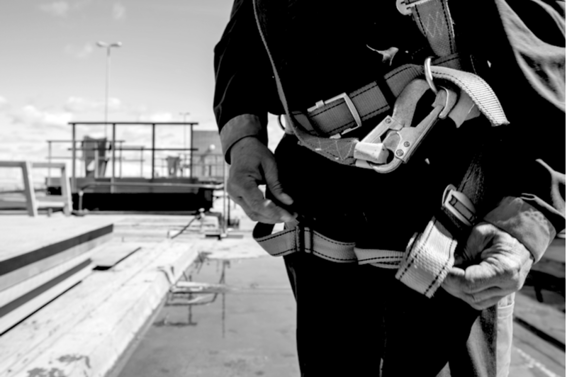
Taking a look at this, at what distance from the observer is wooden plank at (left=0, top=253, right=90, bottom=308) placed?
93.2 inches

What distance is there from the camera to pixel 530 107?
951 millimetres

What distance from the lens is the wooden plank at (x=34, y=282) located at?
7.77ft

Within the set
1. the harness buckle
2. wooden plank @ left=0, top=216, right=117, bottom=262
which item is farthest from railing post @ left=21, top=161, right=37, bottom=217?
the harness buckle

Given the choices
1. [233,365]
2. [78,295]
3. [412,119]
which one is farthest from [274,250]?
[78,295]

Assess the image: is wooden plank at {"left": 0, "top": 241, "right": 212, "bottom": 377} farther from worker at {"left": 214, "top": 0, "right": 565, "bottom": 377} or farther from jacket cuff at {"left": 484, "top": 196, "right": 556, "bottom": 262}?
jacket cuff at {"left": 484, "top": 196, "right": 556, "bottom": 262}

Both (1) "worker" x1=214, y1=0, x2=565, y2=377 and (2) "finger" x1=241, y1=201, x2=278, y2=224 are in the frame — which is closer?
(1) "worker" x1=214, y1=0, x2=565, y2=377

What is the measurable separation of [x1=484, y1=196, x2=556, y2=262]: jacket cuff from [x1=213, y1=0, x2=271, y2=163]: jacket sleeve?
667 mm

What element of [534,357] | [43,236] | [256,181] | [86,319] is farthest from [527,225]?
[43,236]

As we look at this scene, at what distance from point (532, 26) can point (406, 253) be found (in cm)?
59

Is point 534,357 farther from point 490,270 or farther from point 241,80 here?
point 241,80

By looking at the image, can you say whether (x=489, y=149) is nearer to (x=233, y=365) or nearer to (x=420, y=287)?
(x=420, y=287)

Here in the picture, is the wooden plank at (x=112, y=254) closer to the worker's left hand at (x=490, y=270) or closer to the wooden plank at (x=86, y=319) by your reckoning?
the wooden plank at (x=86, y=319)

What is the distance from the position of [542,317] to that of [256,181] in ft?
11.0

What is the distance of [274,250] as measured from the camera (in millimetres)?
1291
